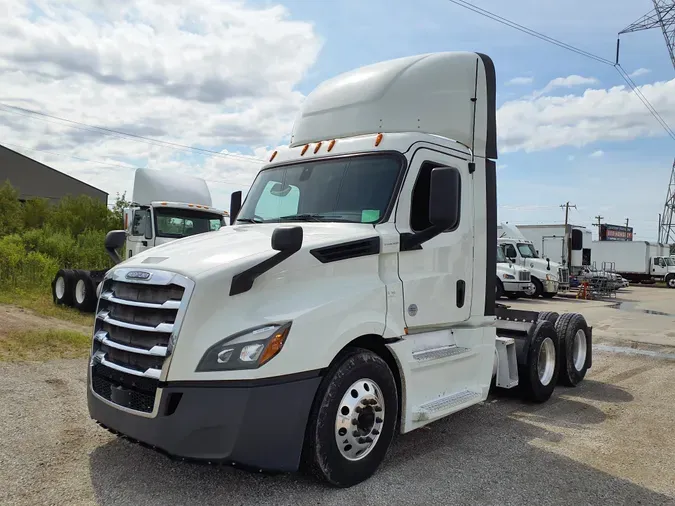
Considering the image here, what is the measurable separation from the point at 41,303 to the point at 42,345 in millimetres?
6194

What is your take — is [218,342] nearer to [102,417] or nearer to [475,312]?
[102,417]

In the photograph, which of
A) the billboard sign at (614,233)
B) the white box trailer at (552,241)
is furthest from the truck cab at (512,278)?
the billboard sign at (614,233)

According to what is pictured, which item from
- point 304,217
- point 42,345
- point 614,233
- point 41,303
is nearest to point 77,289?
point 41,303

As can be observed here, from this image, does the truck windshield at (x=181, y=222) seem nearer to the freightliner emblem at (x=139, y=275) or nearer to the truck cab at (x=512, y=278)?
the freightliner emblem at (x=139, y=275)

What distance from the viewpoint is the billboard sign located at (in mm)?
59406

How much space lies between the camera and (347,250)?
4297 millimetres

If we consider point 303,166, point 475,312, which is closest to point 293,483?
point 475,312

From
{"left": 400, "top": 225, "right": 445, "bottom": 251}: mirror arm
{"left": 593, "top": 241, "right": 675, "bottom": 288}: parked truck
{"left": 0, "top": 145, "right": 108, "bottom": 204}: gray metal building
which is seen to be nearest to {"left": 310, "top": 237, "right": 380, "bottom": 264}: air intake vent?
{"left": 400, "top": 225, "right": 445, "bottom": 251}: mirror arm

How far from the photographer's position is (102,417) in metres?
4.15

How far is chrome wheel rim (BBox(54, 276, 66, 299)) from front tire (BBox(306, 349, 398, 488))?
11876 mm

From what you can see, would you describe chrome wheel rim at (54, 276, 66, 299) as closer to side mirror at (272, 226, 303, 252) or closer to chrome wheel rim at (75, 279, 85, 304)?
chrome wheel rim at (75, 279, 85, 304)

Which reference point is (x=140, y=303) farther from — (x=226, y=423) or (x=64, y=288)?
(x=64, y=288)

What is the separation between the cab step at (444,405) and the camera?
4.73 m

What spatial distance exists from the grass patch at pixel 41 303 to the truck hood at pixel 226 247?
8350mm
